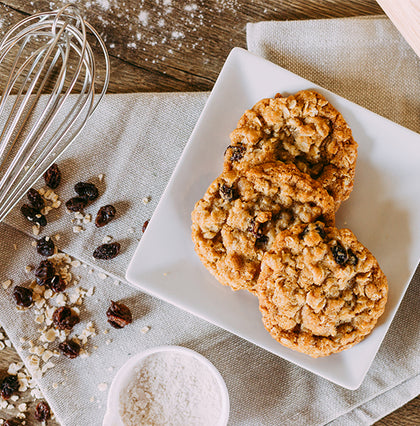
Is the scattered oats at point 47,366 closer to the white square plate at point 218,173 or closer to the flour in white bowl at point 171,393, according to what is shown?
the flour in white bowl at point 171,393

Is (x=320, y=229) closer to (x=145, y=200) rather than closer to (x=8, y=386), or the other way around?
(x=145, y=200)

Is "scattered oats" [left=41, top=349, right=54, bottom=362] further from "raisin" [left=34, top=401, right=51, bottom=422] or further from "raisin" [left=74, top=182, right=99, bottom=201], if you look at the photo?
"raisin" [left=74, top=182, right=99, bottom=201]

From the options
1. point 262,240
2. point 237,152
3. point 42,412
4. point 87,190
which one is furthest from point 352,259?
point 42,412

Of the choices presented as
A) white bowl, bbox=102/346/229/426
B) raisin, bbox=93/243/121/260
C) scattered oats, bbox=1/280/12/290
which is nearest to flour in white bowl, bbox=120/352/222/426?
white bowl, bbox=102/346/229/426

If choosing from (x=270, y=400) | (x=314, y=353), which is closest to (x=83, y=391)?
(x=270, y=400)

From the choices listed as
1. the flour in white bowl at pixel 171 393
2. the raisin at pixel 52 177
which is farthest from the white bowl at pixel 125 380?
the raisin at pixel 52 177

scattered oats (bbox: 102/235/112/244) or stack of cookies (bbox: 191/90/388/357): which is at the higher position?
stack of cookies (bbox: 191/90/388/357)
